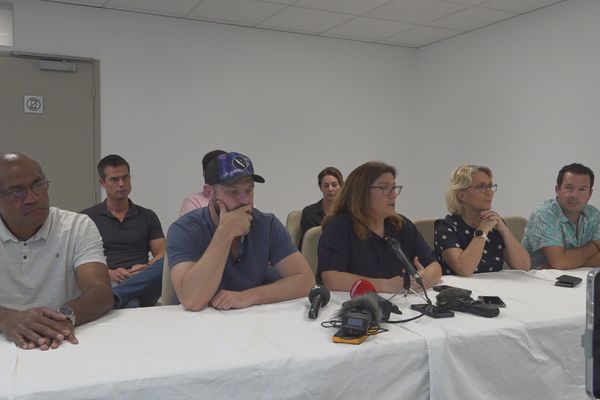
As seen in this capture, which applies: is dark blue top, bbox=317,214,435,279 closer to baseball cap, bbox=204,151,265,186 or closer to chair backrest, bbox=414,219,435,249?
baseball cap, bbox=204,151,265,186

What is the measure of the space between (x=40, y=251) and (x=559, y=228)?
2614 millimetres

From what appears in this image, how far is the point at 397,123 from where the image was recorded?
226 inches

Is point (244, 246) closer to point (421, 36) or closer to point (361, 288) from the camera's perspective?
point (361, 288)

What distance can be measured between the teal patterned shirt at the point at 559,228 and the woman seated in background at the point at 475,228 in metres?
0.28

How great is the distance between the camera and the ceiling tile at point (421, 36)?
498 cm

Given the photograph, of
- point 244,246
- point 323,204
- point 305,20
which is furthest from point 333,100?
point 244,246

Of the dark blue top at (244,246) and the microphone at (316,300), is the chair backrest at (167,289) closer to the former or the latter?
the dark blue top at (244,246)

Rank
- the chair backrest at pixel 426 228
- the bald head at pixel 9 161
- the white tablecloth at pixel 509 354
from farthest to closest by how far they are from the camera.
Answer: the chair backrest at pixel 426 228
the bald head at pixel 9 161
the white tablecloth at pixel 509 354

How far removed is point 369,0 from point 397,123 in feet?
6.12

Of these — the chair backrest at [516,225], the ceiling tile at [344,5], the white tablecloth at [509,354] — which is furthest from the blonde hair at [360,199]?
the ceiling tile at [344,5]

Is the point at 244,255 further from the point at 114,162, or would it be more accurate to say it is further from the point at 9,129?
the point at 9,129

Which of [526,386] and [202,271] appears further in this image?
[202,271]

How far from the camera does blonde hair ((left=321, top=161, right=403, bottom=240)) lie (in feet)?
7.77

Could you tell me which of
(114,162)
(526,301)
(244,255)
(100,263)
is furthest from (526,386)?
(114,162)
